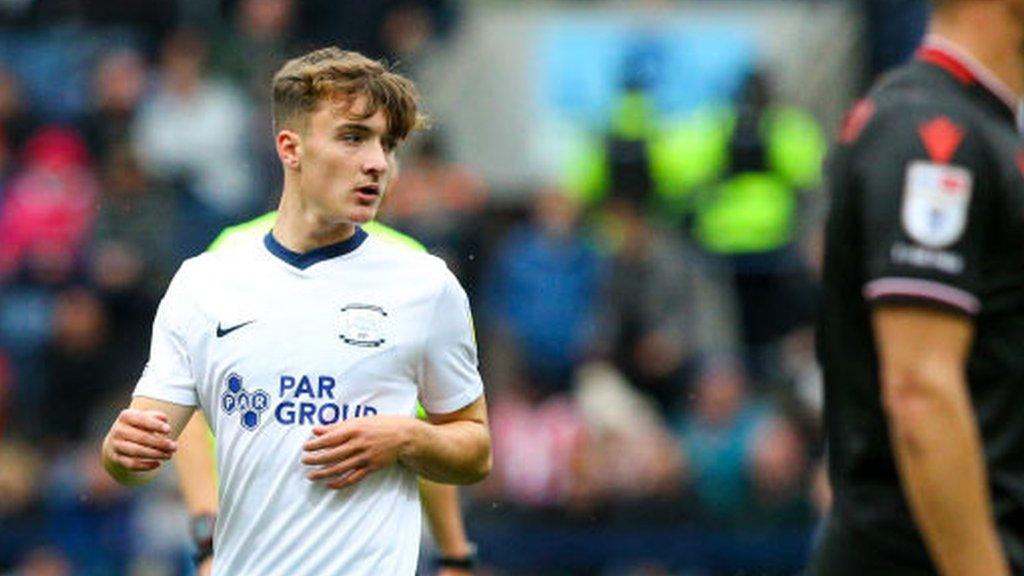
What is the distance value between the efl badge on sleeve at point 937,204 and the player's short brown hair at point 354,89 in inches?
67.6

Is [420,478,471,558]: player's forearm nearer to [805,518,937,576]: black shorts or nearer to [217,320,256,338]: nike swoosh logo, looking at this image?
[217,320,256,338]: nike swoosh logo

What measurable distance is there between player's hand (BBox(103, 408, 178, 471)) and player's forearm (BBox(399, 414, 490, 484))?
1.83 ft

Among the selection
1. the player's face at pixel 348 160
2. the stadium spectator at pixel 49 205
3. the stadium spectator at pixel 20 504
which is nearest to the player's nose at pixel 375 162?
the player's face at pixel 348 160

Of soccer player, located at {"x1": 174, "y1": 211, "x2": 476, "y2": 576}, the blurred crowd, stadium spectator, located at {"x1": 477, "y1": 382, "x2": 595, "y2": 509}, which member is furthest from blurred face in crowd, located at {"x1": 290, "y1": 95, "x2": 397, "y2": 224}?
stadium spectator, located at {"x1": 477, "y1": 382, "x2": 595, "y2": 509}

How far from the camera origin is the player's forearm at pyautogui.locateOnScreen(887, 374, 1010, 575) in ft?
13.9

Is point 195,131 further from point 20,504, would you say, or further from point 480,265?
point 20,504

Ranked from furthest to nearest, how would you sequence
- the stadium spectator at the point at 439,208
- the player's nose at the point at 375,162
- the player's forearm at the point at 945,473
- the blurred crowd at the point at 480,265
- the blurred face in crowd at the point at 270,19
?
the blurred face in crowd at the point at 270,19 → the stadium spectator at the point at 439,208 → the blurred crowd at the point at 480,265 → the player's nose at the point at 375,162 → the player's forearm at the point at 945,473

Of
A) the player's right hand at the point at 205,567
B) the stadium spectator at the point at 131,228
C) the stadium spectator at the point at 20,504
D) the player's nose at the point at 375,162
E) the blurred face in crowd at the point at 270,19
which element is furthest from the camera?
the blurred face in crowd at the point at 270,19

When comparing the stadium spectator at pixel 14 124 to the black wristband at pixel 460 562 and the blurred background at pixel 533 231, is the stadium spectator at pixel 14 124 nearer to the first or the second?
the blurred background at pixel 533 231

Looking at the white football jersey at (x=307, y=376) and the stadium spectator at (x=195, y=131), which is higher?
the white football jersey at (x=307, y=376)

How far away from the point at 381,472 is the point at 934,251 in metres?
1.85

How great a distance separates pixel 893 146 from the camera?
4367 mm

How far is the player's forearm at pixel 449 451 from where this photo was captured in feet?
18.4

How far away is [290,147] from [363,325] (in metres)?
0.49
